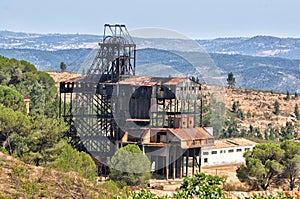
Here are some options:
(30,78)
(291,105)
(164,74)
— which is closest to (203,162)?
(164,74)

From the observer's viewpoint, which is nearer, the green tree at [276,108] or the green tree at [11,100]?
the green tree at [11,100]

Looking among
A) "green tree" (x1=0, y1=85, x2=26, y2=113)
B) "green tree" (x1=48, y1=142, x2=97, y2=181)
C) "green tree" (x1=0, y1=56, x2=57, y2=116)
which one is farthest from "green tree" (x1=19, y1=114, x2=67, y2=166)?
"green tree" (x1=0, y1=56, x2=57, y2=116)

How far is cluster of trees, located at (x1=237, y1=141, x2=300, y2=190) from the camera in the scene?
40.4 metres

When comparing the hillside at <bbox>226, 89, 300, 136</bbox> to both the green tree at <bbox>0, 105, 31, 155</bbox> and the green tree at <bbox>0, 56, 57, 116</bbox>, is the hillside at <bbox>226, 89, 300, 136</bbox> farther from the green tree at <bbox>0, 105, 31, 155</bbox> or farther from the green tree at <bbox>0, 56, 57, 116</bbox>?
the green tree at <bbox>0, 105, 31, 155</bbox>

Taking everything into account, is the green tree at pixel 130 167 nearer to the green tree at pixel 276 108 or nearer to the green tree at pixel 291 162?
the green tree at pixel 291 162

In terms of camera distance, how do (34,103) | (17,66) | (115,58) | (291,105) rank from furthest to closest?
(291,105)
(17,66)
(34,103)
(115,58)

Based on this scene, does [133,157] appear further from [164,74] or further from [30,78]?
[30,78]

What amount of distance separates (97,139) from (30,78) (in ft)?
67.7

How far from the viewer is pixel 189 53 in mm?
41719

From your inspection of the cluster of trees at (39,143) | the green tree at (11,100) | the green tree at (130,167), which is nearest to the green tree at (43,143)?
the cluster of trees at (39,143)

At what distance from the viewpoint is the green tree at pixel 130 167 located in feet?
122

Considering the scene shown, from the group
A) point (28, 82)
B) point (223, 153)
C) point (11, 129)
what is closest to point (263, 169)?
point (223, 153)

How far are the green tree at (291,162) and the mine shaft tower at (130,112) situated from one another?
5115 millimetres

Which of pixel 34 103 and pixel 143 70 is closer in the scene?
pixel 143 70
